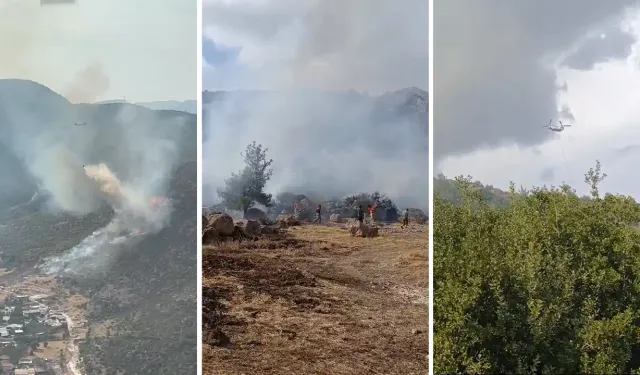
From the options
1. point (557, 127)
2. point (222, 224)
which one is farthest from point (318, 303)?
point (557, 127)

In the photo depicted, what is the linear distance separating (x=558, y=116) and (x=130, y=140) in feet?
8.54

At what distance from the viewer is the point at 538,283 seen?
11.4 feet

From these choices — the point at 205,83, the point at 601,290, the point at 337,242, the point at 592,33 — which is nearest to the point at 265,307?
the point at 337,242

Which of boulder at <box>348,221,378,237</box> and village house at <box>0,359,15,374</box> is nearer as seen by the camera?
village house at <box>0,359,15,374</box>

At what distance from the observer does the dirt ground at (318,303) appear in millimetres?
3479

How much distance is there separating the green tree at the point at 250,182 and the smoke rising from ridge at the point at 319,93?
43mm

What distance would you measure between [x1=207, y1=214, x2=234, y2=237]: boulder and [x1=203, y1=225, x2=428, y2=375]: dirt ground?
0.08 meters

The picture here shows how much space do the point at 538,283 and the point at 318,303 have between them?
1324mm

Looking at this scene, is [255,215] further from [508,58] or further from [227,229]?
[508,58]

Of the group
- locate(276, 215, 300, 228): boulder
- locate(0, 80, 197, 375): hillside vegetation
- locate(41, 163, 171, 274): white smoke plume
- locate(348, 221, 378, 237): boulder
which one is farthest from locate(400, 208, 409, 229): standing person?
locate(41, 163, 171, 274): white smoke plume

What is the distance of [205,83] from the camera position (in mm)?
3504

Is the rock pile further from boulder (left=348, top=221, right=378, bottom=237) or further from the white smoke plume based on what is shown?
boulder (left=348, top=221, right=378, bottom=237)

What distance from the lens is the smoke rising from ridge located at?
350cm

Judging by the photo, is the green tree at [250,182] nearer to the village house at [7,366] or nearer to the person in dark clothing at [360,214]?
the person in dark clothing at [360,214]
